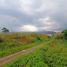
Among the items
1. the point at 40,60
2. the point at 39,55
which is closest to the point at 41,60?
the point at 40,60

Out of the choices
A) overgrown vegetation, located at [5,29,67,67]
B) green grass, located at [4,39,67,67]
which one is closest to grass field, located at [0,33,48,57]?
overgrown vegetation, located at [5,29,67,67]

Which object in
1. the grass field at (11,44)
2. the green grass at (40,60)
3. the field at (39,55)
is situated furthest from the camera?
the grass field at (11,44)

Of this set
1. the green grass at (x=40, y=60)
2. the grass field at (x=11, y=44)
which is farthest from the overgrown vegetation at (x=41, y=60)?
the grass field at (x=11, y=44)

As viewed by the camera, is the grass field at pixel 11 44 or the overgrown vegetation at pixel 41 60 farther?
the grass field at pixel 11 44

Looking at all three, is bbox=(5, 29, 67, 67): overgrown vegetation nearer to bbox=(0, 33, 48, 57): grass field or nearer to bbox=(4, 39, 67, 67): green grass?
bbox=(4, 39, 67, 67): green grass

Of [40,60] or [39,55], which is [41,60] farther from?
[39,55]

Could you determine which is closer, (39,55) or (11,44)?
(39,55)

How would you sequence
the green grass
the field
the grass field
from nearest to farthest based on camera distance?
1. the green grass
2. the field
3. the grass field

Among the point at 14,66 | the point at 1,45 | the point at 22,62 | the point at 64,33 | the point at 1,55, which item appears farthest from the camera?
the point at 64,33

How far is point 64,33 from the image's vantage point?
54.2m

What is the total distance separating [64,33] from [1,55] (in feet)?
106

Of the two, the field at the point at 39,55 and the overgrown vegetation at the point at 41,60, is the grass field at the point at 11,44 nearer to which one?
the field at the point at 39,55

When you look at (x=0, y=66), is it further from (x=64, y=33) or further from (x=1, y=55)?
(x=64, y=33)

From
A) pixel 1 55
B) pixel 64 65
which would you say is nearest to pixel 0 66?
pixel 64 65
